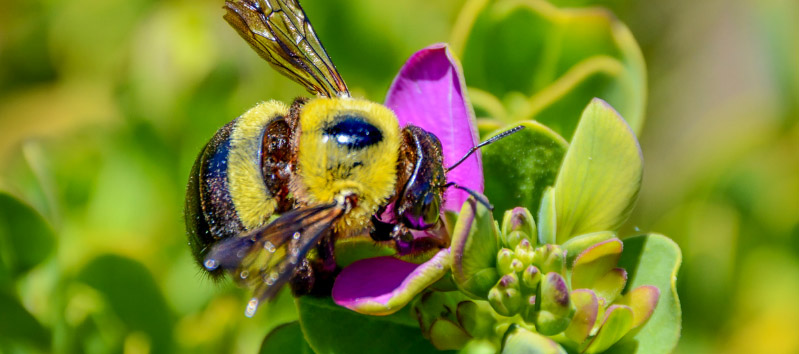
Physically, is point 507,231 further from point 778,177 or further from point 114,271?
point 778,177

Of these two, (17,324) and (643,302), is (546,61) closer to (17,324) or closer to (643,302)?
(643,302)

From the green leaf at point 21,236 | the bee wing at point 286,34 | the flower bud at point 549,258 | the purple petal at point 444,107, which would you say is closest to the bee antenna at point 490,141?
the purple petal at point 444,107

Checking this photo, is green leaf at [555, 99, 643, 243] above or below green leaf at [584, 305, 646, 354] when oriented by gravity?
above

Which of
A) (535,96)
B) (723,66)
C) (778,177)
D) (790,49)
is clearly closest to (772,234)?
(778,177)

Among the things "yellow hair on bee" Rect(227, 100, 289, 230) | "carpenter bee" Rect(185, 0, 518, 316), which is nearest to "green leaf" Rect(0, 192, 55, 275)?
"carpenter bee" Rect(185, 0, 518, 316)

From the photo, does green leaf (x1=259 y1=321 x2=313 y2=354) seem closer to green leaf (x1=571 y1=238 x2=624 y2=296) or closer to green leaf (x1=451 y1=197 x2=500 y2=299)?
green leaf (x1=451 y1=197 x2=500 y2=299)

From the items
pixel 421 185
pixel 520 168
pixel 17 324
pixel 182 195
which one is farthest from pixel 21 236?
pixel 520 168
